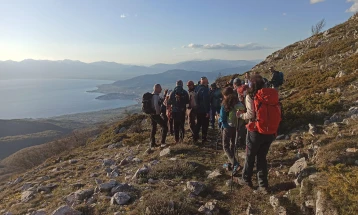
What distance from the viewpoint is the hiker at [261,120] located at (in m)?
5.03

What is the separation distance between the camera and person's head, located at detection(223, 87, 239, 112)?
651cm

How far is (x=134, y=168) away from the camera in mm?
8820

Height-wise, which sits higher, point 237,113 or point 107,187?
point 237,113

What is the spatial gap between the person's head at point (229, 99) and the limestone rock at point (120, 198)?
3270 mm

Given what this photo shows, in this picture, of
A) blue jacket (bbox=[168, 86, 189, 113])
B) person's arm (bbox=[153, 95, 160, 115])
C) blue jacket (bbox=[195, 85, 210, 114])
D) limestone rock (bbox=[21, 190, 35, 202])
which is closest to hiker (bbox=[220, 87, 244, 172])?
blue jacket (bbox=[195, 85, 210, 114])

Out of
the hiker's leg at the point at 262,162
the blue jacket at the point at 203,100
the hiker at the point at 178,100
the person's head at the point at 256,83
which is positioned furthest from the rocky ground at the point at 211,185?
the person's head at the point at 256,83

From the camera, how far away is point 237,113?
5926 mm

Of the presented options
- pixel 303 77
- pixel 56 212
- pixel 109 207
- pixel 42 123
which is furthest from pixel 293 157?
pixel 42 123

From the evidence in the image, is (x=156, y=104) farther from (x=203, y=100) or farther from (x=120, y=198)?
(x=120, y=198)

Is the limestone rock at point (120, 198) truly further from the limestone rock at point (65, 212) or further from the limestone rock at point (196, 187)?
the limestone rock at point (196, 187)

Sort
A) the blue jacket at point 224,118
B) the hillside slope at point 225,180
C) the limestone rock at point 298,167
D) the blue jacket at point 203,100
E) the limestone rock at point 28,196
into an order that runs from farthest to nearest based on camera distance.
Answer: the blue jacket at point 203,100 < the limestone rock at point 28,196 < the blue jacket at point 224,118 < the limestone rock at point 298,167 < the hillside slope at point 225,180

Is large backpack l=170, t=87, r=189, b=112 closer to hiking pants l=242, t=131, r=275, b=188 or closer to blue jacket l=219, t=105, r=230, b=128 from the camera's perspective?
blue jacket l=219, t=105, r=230, b=128

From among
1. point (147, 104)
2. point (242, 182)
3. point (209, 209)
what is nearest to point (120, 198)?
point (209, 209)

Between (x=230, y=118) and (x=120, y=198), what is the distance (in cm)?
335
